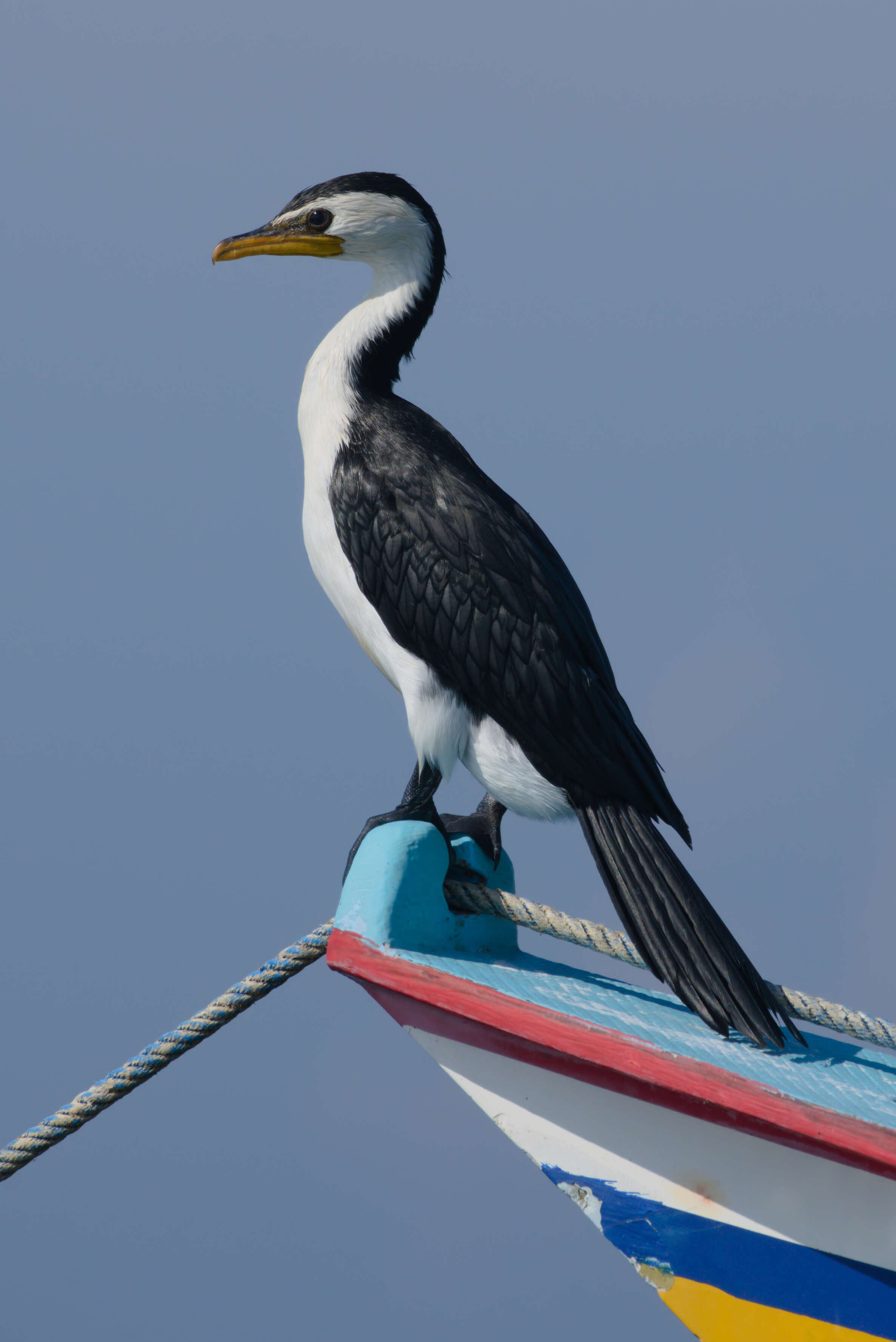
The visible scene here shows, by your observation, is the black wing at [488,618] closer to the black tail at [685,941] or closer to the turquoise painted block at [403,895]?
the black tail at [685,941]

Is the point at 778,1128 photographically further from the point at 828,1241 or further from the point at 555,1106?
the point at 555,1106

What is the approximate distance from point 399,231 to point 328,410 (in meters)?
0.56

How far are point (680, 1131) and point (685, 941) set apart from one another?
0.36m

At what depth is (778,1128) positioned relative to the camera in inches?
91.7

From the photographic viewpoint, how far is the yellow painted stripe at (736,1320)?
2.40m

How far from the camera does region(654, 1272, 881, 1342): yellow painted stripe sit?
240cm

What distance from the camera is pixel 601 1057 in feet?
7.88

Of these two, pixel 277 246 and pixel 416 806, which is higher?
pixel 277 246

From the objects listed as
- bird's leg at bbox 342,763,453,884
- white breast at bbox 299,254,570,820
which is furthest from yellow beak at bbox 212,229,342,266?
bird's leg at bbox 342,763,453,884

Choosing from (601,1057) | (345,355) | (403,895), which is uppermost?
(345,355)

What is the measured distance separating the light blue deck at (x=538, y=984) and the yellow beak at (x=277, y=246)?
1.56 m

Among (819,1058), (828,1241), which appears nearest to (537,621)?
(819,1058)

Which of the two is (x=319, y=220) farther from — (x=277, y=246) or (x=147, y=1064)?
(x=147, y=1064)

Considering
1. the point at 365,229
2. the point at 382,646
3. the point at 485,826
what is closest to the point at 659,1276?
the point at 485,826
